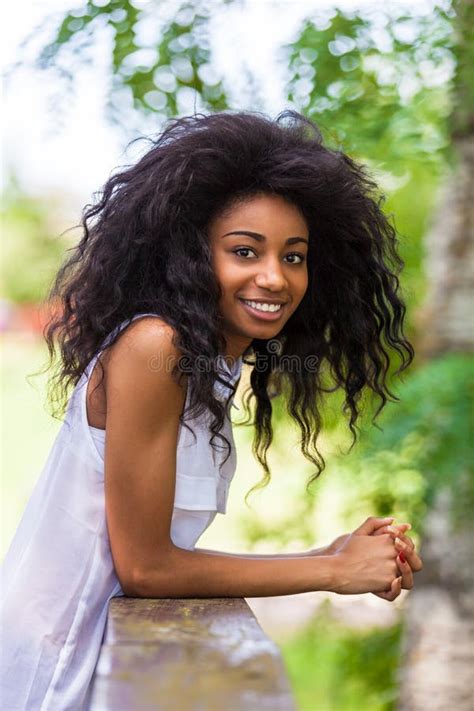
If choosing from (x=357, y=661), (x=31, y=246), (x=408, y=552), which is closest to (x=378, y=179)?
(x=408, y=552)

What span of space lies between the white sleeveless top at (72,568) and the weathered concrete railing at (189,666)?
0.36 meters

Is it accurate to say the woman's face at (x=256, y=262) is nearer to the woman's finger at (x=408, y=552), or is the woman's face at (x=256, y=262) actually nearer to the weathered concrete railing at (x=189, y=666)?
the woman's finger at (x=408, y=552)

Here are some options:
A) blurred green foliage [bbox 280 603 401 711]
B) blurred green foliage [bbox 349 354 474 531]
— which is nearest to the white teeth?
blurred green foliage [bbox 349 354 474 531]

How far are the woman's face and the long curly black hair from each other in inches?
1.1

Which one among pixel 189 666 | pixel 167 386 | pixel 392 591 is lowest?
pixel 392 591

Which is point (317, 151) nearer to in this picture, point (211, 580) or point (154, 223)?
point (154, 223)

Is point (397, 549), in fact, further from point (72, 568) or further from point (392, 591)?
point (72, 568)

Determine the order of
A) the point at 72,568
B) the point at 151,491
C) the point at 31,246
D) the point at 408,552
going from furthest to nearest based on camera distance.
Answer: the point at 31,246, the point at 408,552, the point at 72,568, the point at 151,491

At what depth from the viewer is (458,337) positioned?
4.65 m

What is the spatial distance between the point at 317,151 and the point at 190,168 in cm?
31

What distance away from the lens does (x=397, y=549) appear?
230cm

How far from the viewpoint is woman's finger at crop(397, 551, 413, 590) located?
2.30 meters

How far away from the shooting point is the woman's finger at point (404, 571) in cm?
230

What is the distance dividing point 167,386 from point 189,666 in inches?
30.0
